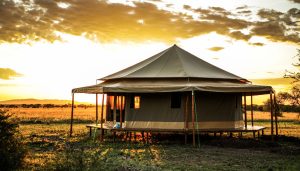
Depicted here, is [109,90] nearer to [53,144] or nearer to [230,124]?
[53,144]

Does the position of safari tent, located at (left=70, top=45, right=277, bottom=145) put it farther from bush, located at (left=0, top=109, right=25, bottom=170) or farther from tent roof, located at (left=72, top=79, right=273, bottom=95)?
bush, located at (left=0, top=109, right=25, bottom=170)

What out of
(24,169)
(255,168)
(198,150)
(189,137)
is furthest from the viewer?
(189,137)

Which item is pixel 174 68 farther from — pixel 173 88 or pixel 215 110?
pixel 173 88

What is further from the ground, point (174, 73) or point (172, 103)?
point (174, 73)

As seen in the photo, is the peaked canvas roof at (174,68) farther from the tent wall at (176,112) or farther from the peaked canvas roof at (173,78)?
the tent wall at (176,112)

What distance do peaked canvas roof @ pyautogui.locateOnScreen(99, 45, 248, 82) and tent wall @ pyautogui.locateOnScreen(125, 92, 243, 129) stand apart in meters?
1.14

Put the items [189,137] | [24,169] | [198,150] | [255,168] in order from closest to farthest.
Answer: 1. [24,169]
2. [255,168]
3. [198,150]
4. [189,137]

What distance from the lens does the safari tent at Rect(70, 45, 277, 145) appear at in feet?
59.2

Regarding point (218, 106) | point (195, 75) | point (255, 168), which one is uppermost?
point (195, 75)

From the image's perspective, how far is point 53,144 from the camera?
16.4 m

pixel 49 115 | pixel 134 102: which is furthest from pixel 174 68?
pixel 49 115

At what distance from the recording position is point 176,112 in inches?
736

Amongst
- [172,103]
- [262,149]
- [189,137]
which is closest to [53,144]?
[172,103]

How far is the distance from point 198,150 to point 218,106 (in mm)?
4667
